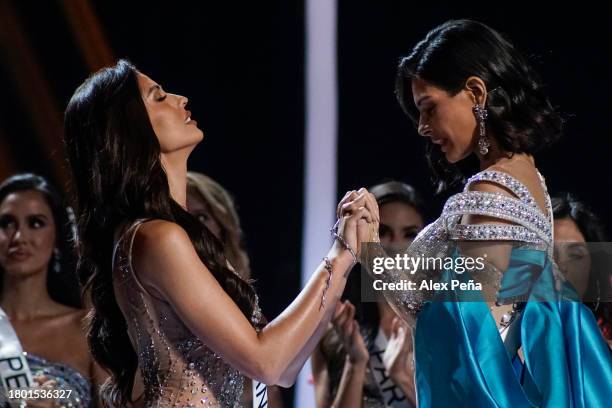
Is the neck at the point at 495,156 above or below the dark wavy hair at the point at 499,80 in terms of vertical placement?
below

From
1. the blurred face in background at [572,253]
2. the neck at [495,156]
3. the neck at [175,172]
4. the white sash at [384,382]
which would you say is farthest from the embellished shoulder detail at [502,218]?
the white sash at [384,382]

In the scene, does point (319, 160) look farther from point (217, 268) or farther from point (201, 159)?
point (217, 268)

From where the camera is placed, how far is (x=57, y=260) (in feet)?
12.4

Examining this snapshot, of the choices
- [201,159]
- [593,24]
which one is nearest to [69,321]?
[201,159]

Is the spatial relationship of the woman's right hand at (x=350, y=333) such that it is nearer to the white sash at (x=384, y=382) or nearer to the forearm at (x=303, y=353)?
the white sash at (x=384, y=382)

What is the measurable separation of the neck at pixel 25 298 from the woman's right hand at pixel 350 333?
1.12 m

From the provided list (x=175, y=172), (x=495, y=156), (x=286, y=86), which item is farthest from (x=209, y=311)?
(x=286, y=86)

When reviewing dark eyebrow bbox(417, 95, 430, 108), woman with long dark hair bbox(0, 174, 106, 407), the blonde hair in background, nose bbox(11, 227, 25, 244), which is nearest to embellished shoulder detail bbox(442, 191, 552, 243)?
dark eyebrow bbox(417, 95, 430, 108)

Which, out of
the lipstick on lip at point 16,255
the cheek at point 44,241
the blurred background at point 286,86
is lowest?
the lipstick on lip at point 16,255

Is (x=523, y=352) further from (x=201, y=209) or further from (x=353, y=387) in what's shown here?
(x=201, y=209)

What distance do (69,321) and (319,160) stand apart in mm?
1092

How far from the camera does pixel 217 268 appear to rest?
235cm

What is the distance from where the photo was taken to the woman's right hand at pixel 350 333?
3176mm

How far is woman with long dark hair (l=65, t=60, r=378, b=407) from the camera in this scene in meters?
2.21
